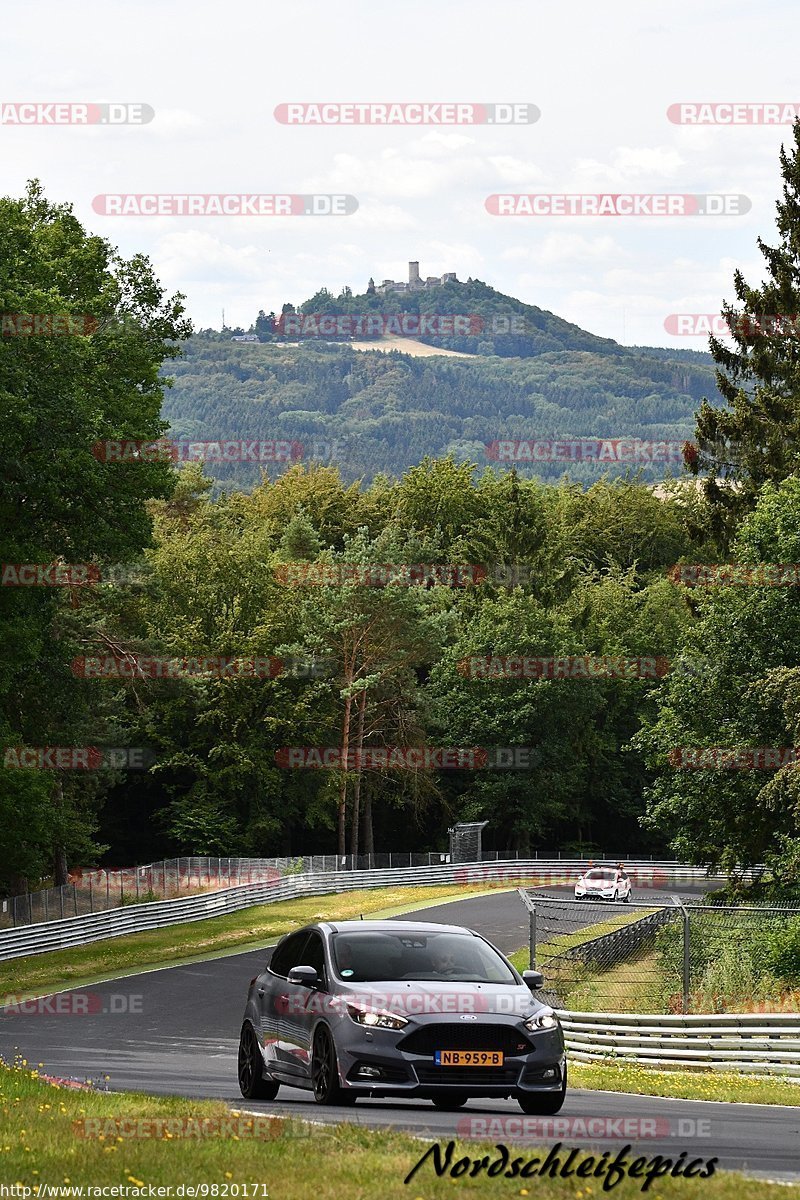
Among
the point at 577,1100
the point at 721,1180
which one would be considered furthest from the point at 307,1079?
the point at 721,1180

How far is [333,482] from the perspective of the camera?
114500mm

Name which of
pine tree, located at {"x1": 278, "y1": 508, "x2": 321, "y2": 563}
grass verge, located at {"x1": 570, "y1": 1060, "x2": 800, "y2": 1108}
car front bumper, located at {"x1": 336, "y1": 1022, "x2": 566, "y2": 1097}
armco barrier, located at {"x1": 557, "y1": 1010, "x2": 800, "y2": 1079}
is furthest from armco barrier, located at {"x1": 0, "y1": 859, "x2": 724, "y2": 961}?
car front bumper, located at {"x1": 336, "y1": 1022, "x2": 566, "y2": 1097}

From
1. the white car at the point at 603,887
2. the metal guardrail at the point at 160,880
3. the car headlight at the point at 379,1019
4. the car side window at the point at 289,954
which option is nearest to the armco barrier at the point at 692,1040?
the car side window at the point at 289,954

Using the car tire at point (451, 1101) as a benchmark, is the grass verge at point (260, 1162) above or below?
above

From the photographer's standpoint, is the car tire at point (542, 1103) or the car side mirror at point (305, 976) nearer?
the car tire at point (542, 1103)

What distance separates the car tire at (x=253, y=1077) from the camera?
576 inches

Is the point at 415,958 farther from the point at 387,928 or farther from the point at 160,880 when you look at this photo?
the point at 160,880

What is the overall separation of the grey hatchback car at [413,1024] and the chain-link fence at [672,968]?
26.6 feet

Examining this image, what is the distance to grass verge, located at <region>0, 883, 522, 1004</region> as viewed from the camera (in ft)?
133

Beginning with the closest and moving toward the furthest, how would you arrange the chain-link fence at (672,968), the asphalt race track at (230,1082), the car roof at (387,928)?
the asphalt race track at (230,1082) < the car roof at (387,928) < the chain-link fence at (672,968)

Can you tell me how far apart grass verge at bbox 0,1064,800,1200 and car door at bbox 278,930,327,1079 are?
1.76m

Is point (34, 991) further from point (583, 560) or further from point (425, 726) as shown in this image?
point (583, 560)

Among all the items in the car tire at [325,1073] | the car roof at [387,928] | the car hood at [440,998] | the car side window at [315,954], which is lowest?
the car tire at [325,1073]

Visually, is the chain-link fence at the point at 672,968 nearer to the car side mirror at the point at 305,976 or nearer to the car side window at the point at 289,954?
the car side window at the point at 289,954
